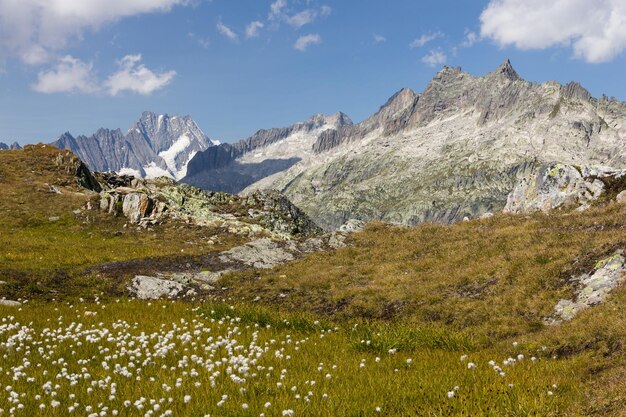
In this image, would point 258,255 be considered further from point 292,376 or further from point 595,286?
point 292,376

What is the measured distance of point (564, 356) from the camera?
11.1 meters

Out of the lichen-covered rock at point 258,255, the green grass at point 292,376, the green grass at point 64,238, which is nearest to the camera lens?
the green grass at point 292,376

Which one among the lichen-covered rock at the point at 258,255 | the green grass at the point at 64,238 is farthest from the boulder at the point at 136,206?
the lichen-covered rock at the point at 258,255

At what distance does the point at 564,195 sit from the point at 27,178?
64.0 m

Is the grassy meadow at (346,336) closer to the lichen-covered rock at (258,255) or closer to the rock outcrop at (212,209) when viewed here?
the lichen-covered rock at (258,255)

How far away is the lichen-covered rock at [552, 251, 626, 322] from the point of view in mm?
14211

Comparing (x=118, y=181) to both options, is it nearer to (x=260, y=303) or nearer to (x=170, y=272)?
(x=170, y=272)

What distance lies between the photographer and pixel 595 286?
48.9ft

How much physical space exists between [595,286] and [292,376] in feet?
37.1

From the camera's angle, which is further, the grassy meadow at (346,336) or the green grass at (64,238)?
the green grass at (64,238)

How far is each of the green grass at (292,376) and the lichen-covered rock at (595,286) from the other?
3262 millimetres

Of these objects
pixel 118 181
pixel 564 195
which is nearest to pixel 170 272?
pixel 564 195

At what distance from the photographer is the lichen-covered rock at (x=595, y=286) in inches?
559

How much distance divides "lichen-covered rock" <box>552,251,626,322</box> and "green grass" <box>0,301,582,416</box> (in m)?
3.26
